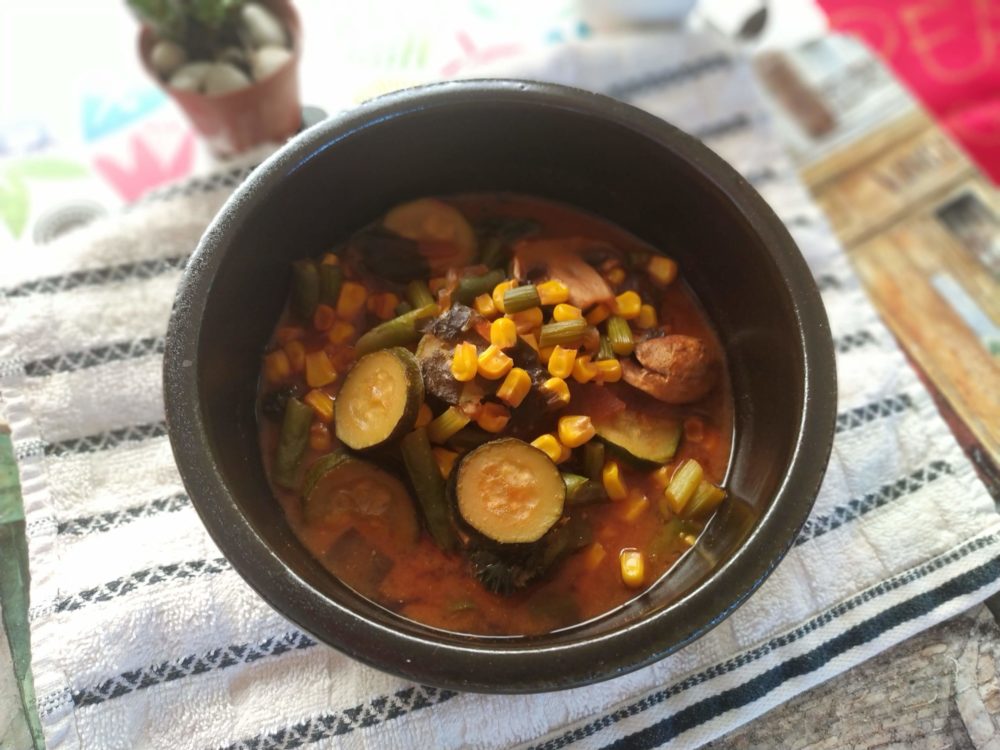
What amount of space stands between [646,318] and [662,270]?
0.11 m

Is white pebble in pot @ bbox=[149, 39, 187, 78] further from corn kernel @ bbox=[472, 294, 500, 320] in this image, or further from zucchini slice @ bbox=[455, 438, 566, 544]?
zucchini slice @ bbox=[455, 438, 566, 544]

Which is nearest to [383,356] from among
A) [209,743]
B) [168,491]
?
[168,491]

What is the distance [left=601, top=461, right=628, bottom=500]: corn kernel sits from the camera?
1400mm

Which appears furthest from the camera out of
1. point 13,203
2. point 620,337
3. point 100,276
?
point 13,203

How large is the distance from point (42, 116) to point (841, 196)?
2.02 m

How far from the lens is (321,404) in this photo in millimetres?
1469

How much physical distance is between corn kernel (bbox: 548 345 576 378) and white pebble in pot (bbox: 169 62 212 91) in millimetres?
1028

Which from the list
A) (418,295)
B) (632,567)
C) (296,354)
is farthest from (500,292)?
(632,567)

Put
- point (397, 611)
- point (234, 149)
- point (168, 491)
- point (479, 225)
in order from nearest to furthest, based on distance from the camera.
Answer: point (397, 611)
point (168, 491)
point (479, 225)
point (234, 149)

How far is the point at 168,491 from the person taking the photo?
5.07 feet

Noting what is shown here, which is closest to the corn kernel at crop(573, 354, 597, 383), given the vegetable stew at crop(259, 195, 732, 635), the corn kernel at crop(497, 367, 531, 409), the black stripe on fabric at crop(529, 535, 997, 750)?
the vegetable stew at crop(259, 195, 732, 635)

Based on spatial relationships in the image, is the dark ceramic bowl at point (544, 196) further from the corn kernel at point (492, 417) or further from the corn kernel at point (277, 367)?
the corn kernel at point (492, 417)

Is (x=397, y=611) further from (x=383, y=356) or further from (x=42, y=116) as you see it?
(x=42, y=116)

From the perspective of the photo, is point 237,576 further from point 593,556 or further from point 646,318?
point 646,318
